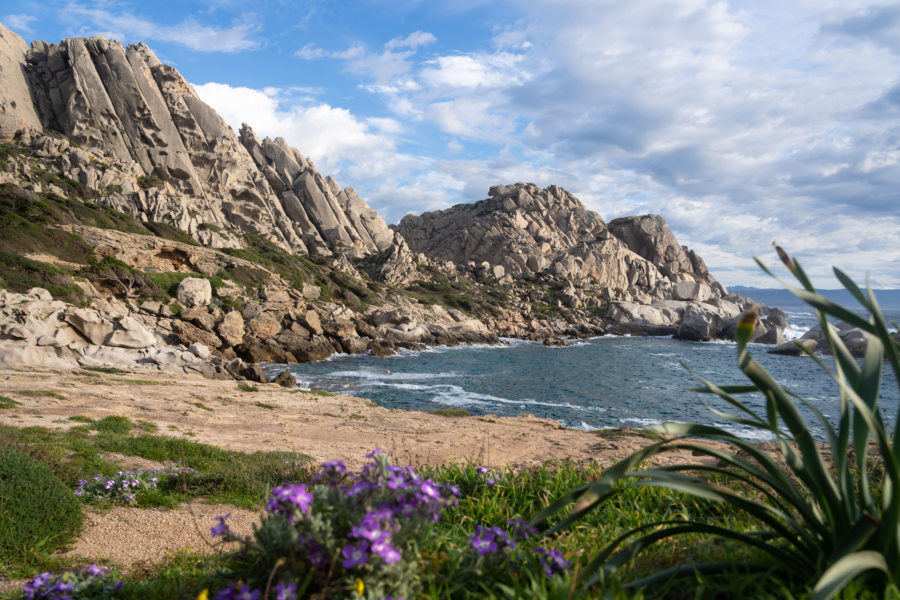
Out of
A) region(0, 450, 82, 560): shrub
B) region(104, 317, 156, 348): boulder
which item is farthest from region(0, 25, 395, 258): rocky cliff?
region(0, 450, 82, 560): shrub

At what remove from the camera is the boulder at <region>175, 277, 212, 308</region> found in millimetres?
40938

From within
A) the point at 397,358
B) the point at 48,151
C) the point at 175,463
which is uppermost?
the point at 48,151

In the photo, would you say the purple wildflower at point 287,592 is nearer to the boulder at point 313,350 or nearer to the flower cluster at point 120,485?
the flower cluster at point 120,485

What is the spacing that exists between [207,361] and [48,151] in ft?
174

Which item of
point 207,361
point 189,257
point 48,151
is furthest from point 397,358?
point 48,151

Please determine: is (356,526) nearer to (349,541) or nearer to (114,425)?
(349,541)

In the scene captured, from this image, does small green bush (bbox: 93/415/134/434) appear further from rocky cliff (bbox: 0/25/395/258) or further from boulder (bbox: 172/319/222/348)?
rocky cliff (bbox: 0/25/395/258)

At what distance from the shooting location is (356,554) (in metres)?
1.88

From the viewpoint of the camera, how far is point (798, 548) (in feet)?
8.52

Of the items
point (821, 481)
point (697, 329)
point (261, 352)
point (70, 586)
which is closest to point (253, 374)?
point (261, 352)

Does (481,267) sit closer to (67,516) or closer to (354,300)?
(354,300)

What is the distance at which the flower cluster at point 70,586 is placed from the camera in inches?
109

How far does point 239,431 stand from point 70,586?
10.2 meters

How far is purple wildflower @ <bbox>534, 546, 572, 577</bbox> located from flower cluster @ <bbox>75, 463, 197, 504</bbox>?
20.0 feet
